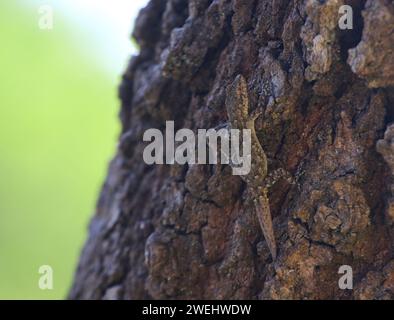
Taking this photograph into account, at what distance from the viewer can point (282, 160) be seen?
169 inches

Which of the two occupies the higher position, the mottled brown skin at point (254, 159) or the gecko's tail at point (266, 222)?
the mottled brown skin at point (254, 159)

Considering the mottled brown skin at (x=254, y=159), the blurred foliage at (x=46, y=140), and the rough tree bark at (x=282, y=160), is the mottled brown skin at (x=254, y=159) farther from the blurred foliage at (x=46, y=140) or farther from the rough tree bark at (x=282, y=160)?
the blurred foliage at (x=46, y=140)

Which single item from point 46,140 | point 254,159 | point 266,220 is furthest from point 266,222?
point 46,140

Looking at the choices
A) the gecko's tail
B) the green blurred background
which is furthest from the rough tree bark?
the green blurred background

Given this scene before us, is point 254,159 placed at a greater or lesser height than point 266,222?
greater

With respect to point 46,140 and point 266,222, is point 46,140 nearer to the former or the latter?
point 46,140

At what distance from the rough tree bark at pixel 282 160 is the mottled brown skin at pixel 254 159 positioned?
0.07 m

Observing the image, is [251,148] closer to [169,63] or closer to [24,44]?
[169,63]

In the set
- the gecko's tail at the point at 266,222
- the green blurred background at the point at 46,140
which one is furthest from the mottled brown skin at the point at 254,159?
the green blurred background at the point at 46,140

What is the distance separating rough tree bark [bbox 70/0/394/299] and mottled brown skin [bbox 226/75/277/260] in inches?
2.8

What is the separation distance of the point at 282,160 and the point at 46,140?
463 inches

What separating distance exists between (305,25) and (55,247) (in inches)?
474

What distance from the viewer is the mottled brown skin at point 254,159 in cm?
412

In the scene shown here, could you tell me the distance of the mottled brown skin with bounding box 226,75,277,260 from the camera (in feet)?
13.5
